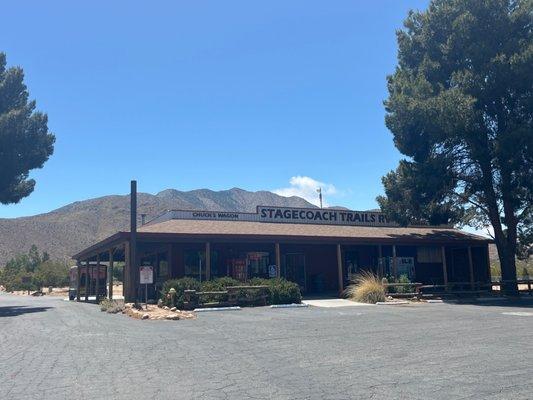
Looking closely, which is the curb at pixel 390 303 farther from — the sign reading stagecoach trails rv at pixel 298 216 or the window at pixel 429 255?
the sign reading stagecoach trails rv at pixel 298 216

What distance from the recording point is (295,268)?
28.8 metres

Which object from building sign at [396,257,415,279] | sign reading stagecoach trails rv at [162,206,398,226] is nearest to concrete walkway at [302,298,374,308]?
sign reading stagecoach trails rv at [162,206,398,226]

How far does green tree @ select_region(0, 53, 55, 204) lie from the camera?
25906 mm

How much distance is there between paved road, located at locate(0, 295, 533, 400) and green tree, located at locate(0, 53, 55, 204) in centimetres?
1382

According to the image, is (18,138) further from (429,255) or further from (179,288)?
(429,255)

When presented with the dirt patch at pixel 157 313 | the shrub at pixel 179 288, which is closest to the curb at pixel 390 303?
the shrub at pixel 179 288

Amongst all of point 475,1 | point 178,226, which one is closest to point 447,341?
point 178,226

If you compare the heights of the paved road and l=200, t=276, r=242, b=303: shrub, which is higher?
l=200, t=276, r=242, b=303: shrub

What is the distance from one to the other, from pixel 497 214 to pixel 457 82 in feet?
24.9

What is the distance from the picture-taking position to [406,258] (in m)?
31.2

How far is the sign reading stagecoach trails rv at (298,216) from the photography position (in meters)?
29.0

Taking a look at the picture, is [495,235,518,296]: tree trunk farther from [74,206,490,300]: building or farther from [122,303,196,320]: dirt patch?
[122,303,196,320]: dirt patch

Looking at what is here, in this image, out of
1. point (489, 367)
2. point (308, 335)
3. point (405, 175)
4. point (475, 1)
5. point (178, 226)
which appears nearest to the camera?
point (489, 367)

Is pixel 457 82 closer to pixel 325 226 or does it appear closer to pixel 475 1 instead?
pixel 475 1
